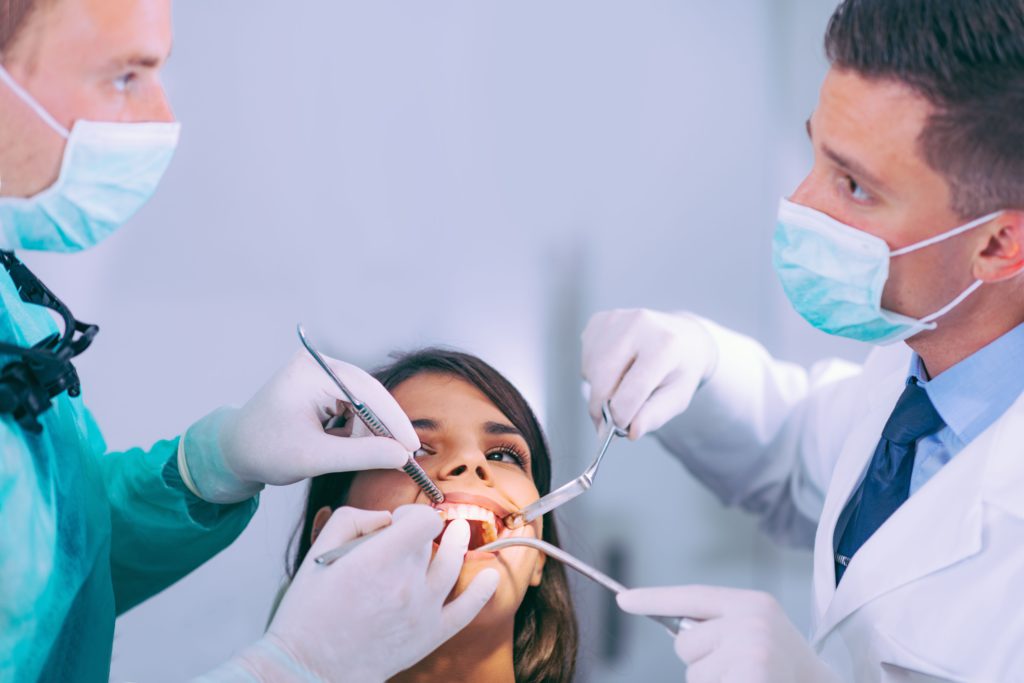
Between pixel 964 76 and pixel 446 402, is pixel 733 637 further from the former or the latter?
pixel 964 76

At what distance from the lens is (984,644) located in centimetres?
130

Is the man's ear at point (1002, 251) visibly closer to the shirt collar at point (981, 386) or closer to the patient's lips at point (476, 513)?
the shirt collar at point (981, 386)

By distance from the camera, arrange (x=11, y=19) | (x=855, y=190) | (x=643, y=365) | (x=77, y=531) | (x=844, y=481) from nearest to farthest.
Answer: (x=11, y=19) < (x=77, y=531) < (x=855, y=190) < (x=844, y=481) < (x=643, y=365)

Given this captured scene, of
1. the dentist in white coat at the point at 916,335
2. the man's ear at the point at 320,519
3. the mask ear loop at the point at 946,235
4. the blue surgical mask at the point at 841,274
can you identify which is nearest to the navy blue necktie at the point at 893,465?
the dentist in white coat at the point at 916,335

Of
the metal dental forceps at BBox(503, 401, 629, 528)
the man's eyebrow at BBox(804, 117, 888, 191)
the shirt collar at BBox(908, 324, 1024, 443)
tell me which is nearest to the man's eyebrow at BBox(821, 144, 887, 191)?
the man's eyebrow at BBox(804, 117, 888, 191)

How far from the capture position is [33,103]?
41.9 inches

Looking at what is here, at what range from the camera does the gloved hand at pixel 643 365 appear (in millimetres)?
1713

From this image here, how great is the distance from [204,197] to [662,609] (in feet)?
3.70

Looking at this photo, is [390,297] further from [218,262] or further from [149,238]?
[149,238]

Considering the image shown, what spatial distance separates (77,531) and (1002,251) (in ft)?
4.29

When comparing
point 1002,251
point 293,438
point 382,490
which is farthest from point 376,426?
point 1002,251

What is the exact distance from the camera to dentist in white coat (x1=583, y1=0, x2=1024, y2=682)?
1231 mm

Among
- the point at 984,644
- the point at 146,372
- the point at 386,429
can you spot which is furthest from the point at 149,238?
the point at 984,644

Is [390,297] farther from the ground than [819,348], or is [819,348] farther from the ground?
[390,297]
